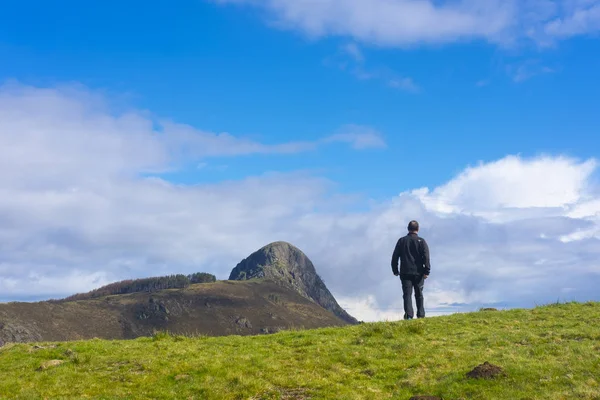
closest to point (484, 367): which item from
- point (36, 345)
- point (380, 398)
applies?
point (380, 398)

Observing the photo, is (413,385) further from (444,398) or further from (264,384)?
(264,384)

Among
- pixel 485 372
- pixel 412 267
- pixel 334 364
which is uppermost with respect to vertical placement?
pixel 412 267

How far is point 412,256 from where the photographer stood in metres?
29.5

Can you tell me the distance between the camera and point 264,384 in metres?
17.2

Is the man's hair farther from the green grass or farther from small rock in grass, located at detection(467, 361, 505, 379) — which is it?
small rock in grass, located at detection(467, 361, 505, 379)

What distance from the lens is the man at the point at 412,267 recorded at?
29.3 m

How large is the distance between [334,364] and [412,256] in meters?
11.7

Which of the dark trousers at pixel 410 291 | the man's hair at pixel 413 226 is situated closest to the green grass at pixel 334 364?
the dark trousers at pixel 410 291

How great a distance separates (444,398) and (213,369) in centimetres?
786

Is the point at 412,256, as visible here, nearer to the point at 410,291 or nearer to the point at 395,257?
the point at 395,257

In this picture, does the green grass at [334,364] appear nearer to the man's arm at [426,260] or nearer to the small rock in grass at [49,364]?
the small rock in grass at [49,364]

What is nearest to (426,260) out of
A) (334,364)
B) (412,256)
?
(412,256)

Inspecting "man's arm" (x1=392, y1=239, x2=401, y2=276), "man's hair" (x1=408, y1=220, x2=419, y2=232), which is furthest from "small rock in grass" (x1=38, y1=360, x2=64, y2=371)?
"man's hair" (x1=408, y1=220, x2=419, y2=232)

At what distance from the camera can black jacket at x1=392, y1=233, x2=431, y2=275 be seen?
29.3 metres
